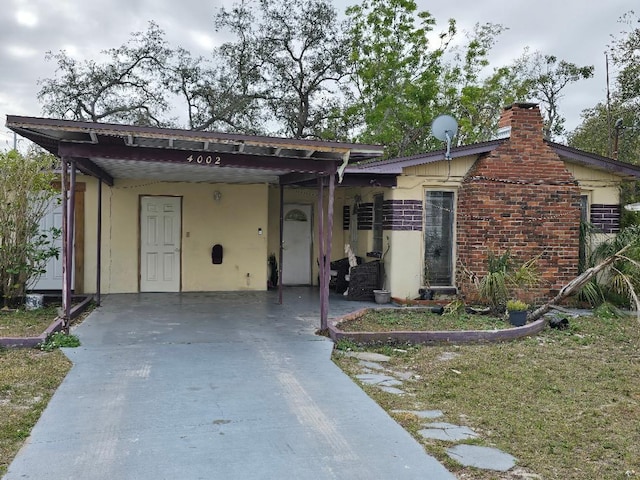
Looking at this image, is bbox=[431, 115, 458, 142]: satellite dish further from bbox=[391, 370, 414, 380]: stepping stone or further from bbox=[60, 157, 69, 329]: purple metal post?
bbox=[60, 157, 69, 329]: purple metal post

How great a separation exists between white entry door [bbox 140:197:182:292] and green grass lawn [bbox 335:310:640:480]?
5.89m

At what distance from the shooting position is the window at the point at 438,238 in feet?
35.1

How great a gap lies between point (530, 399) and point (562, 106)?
2545cm

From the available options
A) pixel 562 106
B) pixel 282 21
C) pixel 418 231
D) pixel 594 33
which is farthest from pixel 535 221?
pixel 562 106

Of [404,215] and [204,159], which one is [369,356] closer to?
[204,159]

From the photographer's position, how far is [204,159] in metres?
7.05

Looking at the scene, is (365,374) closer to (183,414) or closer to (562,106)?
(183,414)

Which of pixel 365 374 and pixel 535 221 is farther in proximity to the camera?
pixel 535 221

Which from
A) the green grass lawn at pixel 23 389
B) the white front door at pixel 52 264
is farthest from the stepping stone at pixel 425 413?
the white front door at pixel 52 264

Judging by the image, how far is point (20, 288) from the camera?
30.0ft

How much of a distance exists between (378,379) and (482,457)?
6.42ft

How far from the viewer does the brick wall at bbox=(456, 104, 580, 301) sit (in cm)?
1019

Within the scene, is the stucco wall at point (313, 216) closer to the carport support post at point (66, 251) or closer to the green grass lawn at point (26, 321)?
the green grass lawn at point (26, 321)

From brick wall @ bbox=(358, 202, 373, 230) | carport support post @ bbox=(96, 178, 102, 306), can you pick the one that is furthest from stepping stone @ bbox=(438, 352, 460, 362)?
carport support post @ bbox=(96, 178, 102, 306)
